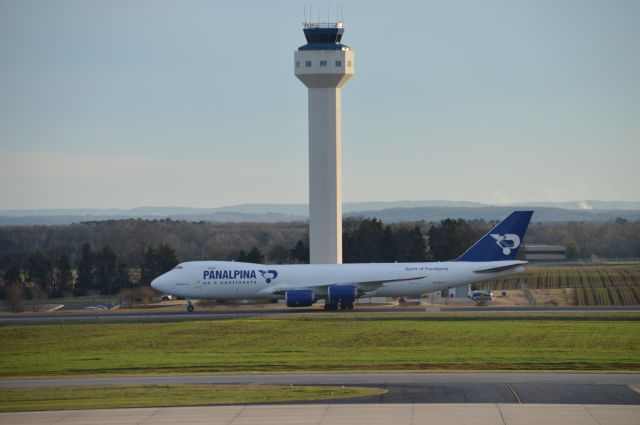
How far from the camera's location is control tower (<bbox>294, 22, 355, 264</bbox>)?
94.1 m

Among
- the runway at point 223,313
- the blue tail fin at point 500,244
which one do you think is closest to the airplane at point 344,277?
the blue tail fin at point 500,244

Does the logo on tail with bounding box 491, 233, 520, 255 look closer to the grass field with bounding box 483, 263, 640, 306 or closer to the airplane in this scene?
the airplane

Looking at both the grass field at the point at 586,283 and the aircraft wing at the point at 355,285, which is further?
the grass field at the point at 586,283

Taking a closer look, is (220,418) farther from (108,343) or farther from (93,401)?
(108,343)

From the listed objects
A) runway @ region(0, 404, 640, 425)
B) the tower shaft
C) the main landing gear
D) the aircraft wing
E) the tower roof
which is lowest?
runway @ region(0, 404, 640, 425)

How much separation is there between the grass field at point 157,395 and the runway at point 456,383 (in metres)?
1.47

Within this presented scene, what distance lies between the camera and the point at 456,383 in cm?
4044

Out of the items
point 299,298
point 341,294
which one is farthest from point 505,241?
point 299,298

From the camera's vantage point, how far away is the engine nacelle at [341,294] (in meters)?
73.6

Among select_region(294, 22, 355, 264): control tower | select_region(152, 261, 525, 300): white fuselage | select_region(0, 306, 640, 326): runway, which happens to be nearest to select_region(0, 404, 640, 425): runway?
select_region(0, 306, 640, 326): runway

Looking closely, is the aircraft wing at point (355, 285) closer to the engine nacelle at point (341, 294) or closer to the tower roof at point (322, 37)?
the engine nacelle at point (341, 294)

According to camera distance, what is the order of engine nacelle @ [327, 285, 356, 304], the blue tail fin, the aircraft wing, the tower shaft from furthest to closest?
1. the tower shaft
2. the blue tail fin
3. the aircraft wing
4. engine nacelle @ [327, 285, 356, 304]

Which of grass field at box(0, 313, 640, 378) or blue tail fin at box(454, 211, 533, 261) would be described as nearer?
grass field at box(0, 313, 640, 378)

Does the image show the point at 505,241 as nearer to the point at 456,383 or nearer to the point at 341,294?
the point at 341,294
